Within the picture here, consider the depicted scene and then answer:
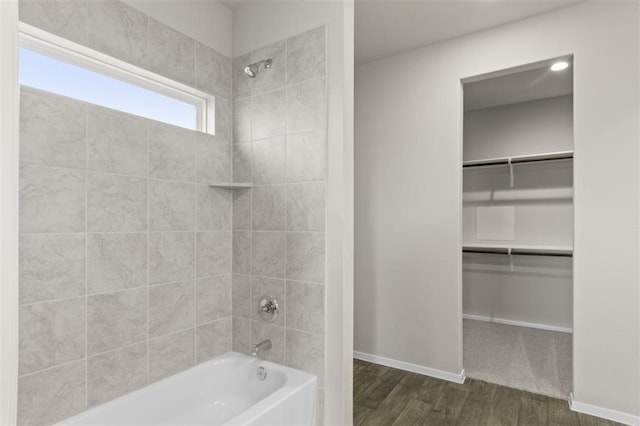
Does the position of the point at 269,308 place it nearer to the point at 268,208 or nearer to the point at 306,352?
the point at 306,352

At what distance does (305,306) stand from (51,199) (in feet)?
4.36

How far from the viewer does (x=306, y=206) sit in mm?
2039

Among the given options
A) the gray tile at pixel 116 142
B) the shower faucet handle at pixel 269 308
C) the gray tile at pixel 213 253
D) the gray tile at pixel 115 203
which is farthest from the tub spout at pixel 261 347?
the gray tile at pixel 116 142

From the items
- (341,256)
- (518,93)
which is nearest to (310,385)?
(341,256)

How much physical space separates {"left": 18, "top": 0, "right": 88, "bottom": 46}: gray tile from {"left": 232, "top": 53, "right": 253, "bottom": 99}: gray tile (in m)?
0.89

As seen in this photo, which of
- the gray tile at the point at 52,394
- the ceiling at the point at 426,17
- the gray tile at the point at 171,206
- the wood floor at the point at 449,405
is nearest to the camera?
the gray tile at the point at 52,394

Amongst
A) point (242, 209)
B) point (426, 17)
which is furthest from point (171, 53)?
point (426, 17)

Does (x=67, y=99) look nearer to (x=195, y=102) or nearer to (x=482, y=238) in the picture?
(x=195, y=102)

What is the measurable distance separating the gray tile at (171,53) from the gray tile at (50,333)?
1288 millimetres

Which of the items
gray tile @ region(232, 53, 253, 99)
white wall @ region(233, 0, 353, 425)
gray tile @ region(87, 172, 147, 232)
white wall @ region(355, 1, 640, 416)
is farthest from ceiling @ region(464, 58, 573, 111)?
gray tile @ region(87, 172, 147, 232)

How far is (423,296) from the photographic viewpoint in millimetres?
2920

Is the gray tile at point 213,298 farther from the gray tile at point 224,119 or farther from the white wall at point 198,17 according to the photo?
the white wall at point 198,17

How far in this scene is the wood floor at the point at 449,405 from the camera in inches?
88.7

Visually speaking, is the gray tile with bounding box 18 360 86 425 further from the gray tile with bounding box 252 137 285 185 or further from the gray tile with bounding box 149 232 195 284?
the gray tile with bounding box 252 137 285 185
